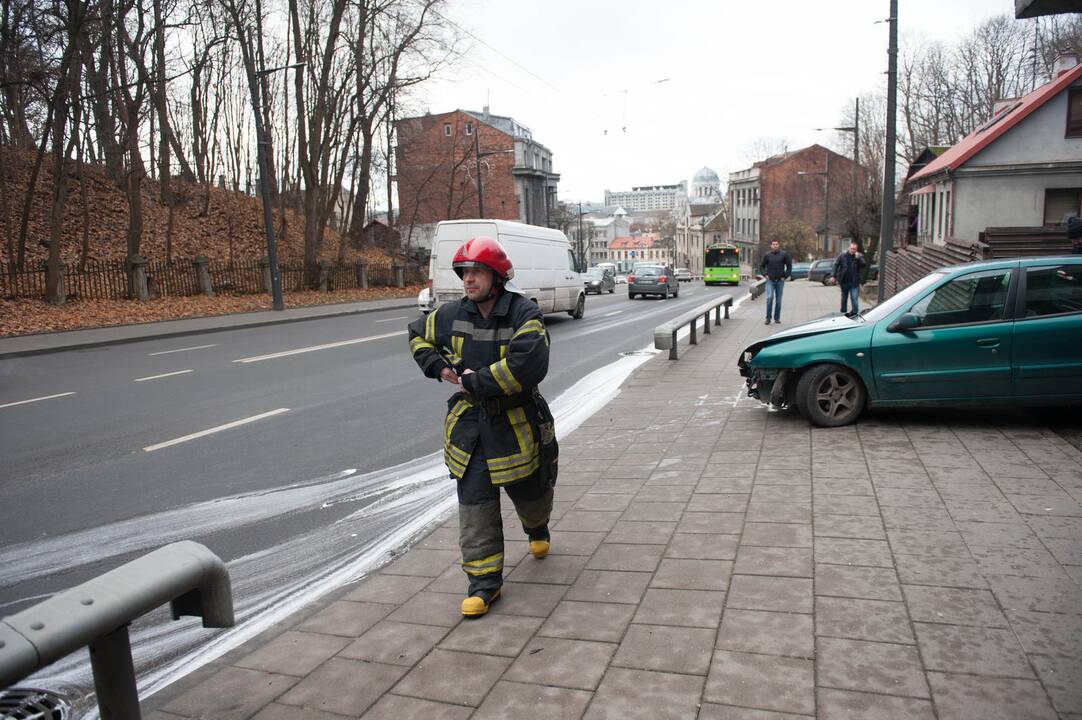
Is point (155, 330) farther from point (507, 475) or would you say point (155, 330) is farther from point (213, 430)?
point (507, 475)

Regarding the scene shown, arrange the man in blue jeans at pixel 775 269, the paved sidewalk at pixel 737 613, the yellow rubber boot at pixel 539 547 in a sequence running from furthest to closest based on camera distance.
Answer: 1. the man in blue jeans at pixel 775 269
2. the yellow rubber boot at pixel 539 547
3. the paved sidewalk at pixel 737 613

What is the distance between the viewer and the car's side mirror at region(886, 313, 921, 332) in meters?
6.93

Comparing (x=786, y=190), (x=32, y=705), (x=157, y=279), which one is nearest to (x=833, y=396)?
(x=32, y=705)

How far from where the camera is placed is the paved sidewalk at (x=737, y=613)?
9.66 feet

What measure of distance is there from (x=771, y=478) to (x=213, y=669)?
3837 mm

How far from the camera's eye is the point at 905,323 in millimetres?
6949

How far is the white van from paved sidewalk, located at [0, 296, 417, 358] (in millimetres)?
6328

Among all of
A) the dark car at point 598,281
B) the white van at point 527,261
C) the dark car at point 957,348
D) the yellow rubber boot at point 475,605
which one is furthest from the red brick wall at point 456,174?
the yellow rubber boot at point 475,605

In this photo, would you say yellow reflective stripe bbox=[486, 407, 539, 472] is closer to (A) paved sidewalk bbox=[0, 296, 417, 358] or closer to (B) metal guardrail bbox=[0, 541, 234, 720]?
(B) metal guardrail bbox=[0, 541, 234, 720]

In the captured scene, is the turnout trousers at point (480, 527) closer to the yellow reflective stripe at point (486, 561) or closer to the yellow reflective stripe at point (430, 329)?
the yellow reflective stripe at point (486, 561)

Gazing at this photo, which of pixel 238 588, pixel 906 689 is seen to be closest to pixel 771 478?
pixel 906 689

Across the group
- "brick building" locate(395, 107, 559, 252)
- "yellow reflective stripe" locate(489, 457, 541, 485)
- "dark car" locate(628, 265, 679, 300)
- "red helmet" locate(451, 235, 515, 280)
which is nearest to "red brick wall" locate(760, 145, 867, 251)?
"brick building" locate(395, 107, 559, 252)

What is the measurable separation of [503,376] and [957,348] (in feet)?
15.9

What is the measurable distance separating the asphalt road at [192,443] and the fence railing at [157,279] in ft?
28.2
